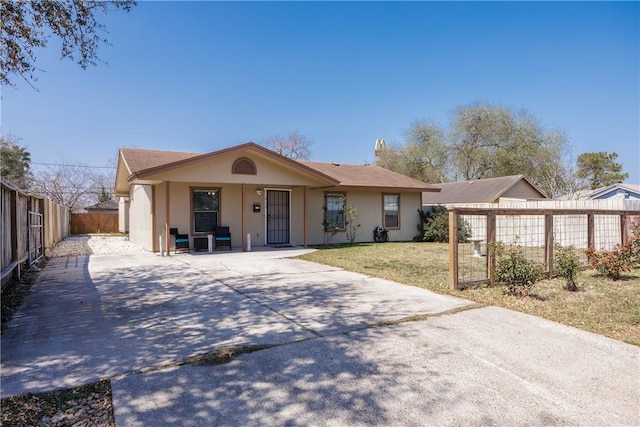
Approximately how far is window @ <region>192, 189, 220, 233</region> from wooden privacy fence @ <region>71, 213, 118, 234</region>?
17.4 metres

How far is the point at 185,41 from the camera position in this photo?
36.4ft

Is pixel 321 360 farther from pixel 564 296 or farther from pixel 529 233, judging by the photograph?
pixel 529 233

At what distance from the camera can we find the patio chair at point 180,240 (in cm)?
1201

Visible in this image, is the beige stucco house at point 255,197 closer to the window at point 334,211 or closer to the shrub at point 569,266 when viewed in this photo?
the window at point 334,211

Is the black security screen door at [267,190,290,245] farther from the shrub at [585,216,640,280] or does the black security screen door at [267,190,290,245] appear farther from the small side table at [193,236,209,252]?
the shrub at [585,216,640,280]

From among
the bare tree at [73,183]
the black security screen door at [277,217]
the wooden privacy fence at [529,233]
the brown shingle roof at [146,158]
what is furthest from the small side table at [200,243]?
the bare tree at [73,183]

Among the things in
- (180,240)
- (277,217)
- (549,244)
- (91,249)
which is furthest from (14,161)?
(549,244)

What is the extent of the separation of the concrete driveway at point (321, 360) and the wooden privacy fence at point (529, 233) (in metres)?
1.31

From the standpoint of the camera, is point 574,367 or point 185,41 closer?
point 574,367

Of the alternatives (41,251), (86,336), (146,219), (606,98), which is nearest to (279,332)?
(86,336)

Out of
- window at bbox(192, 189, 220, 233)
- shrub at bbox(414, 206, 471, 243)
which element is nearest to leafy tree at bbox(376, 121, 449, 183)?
shrub at bbox(414, 206, 471, 243)

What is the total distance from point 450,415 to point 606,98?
20.4 meters

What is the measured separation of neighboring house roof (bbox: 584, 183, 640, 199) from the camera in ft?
78.5

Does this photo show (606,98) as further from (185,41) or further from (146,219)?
(146,219)
